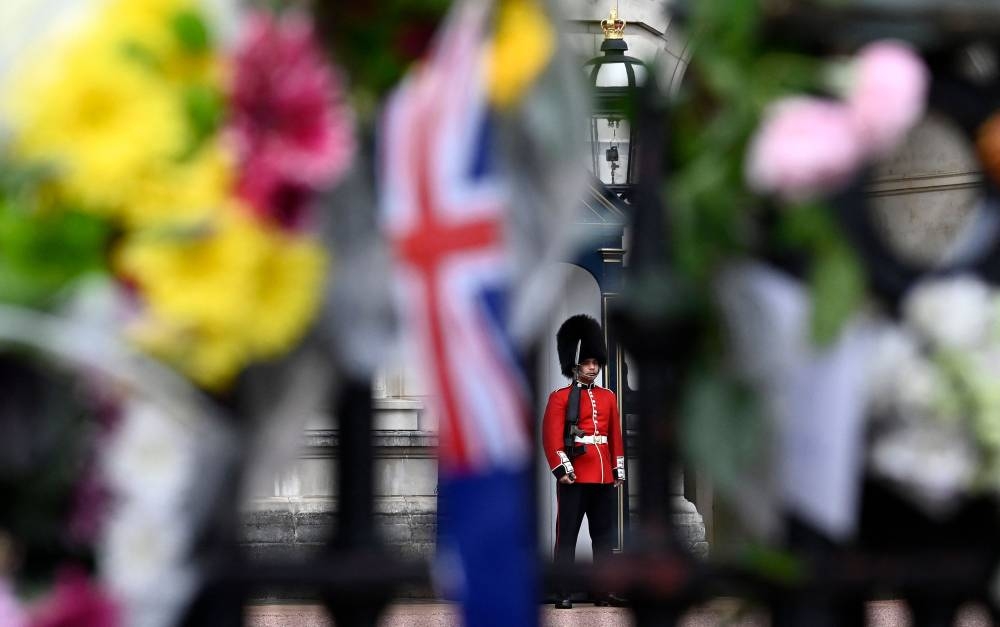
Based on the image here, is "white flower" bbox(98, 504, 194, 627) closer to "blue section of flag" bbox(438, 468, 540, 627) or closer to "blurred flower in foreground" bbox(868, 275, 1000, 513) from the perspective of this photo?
"blue section of flag" bbox(438, 468, 540, 627)

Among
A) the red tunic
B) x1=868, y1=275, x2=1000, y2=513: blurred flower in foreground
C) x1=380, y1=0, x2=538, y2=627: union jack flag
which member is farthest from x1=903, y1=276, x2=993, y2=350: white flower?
the red tunic

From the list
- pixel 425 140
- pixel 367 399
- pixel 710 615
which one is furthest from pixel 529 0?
pixel 710 615

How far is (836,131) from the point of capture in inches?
48.5

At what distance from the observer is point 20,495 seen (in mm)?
1252

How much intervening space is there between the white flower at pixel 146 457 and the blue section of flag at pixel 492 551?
233mm

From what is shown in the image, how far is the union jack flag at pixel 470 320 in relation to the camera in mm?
1210

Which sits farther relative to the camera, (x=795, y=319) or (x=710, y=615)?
(x=710, y=615)

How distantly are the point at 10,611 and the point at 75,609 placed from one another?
49mm

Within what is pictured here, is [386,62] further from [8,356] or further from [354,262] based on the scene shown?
Result: [8,356]

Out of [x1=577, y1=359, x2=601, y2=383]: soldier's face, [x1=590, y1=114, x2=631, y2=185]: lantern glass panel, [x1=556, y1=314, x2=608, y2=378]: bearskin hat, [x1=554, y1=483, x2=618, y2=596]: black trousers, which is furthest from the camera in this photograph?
[x1=590, y1=114, x2=631, y2=185]: lantern glass panel

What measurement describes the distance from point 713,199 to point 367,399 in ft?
1.14

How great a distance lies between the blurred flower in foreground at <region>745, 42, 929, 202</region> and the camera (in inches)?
47.9

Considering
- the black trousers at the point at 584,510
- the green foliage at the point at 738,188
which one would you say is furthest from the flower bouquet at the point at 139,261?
the black trousers at the point at 584,510

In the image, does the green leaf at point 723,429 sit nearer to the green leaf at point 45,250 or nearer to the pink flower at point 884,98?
the pink flower at point 884,98
